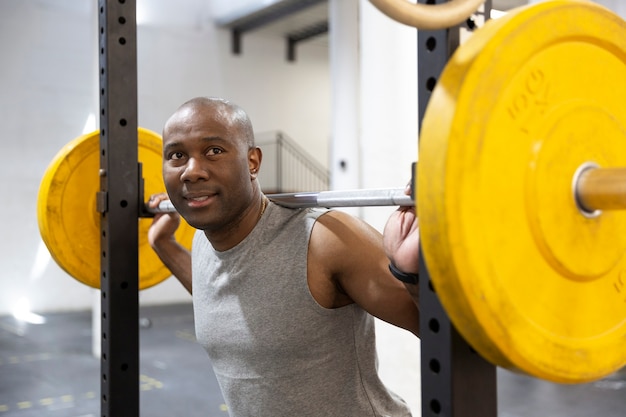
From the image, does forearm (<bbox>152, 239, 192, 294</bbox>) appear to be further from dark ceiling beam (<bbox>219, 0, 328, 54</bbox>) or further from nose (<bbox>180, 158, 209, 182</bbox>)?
dark ceiling beam (<bbox>219, 0, 328, 54</bbox>)

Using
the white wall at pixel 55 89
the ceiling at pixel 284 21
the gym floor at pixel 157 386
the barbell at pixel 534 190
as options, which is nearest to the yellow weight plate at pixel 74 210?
the barbell at pixel 534 190

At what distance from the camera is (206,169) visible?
1.26 meters

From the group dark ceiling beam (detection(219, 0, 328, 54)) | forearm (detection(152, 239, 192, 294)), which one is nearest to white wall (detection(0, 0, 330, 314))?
dark ceiling beam (detection(219, 0, 328, 54))

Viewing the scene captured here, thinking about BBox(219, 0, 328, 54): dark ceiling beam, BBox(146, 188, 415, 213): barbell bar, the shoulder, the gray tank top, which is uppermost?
BBox(219, 0, 328, 54): dark ceiling beam

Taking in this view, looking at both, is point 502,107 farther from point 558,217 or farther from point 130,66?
point 130,66

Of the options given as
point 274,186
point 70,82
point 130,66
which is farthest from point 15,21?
point 130,66

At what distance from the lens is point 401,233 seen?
890mm

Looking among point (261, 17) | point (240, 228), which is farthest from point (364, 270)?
point (261, 17)

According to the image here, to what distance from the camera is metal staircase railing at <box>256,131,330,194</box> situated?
970 cm

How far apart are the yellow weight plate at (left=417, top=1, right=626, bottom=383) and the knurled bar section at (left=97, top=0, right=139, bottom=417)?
43.6 inches

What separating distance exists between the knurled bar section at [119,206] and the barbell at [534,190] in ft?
3.57

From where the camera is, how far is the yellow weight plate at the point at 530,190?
0.63 meters

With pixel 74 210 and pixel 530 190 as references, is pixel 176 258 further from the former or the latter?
pixel 530 190

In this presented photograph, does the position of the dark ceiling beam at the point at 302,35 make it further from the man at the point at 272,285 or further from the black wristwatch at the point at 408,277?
the black wristwatch at the point at 408,277
